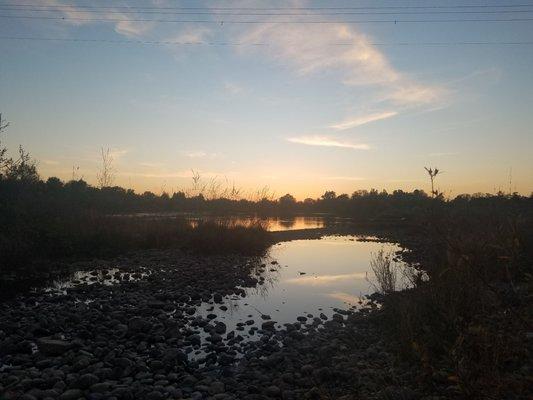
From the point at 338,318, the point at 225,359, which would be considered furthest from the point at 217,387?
the point at 338,318

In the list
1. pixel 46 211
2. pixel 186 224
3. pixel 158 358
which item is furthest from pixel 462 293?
pixel 46 211

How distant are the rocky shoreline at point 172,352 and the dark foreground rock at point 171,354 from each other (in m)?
0.02

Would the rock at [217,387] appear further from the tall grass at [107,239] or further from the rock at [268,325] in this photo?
the tall grass at [107,239]

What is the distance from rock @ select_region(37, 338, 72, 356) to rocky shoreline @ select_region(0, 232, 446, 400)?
0.7 inches

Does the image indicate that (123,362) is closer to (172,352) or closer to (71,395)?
(172,352)

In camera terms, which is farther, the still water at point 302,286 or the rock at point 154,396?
the still water at point 302,286

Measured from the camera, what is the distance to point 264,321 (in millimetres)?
9664

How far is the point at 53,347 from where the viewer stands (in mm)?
7043

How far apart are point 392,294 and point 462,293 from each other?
228 centimetres

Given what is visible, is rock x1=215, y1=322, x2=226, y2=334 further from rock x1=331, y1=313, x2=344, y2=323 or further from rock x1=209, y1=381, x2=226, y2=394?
rock x1=331, y1=313, x2=344, y2=323

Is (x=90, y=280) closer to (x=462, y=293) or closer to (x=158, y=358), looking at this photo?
(x=158, y=358)

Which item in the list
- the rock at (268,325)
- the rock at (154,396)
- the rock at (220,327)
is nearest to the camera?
the rock at (154,396)

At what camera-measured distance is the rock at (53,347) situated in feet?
22.9

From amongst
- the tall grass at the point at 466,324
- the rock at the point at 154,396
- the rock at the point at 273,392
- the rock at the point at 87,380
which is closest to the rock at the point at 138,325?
the rock at the point at 87,380
